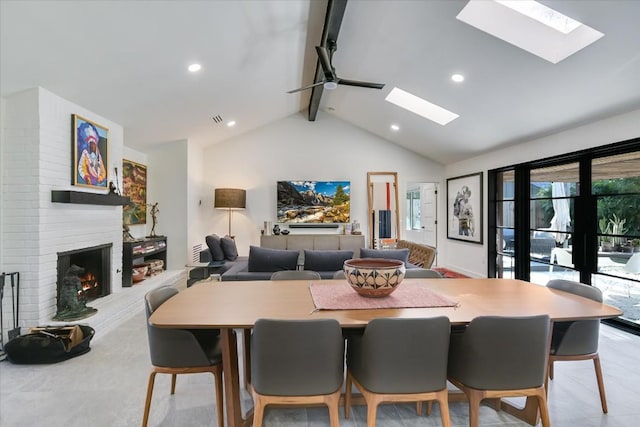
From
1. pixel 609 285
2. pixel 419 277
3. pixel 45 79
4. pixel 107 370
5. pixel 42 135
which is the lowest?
pixel 107 370

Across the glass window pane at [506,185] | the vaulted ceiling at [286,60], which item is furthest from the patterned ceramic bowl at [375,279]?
the glass window pane at [506,185]

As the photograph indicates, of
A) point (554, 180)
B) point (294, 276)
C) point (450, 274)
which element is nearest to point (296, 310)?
point (294, 276)

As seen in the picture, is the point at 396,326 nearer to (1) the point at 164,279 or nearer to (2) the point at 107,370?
(2) the point at 107,370

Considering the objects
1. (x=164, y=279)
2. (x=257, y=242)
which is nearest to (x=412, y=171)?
(x=257, y=242)

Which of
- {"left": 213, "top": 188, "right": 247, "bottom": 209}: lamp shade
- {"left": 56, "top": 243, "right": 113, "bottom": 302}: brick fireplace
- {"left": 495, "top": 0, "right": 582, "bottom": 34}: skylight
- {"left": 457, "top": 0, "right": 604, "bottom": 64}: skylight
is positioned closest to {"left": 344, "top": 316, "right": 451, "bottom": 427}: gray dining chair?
{"left": 457, "top": 0, "right": 604, "bottom": 64}: skylight

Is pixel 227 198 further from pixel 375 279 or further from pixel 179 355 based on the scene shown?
pixel 375 279

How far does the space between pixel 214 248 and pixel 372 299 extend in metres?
3.76

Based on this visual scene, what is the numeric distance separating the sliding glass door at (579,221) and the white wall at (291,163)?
8.05 ft

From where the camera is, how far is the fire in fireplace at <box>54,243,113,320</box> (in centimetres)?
326

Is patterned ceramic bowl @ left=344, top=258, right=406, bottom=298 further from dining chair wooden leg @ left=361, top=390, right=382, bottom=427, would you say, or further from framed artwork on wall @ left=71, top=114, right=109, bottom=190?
framed artwork on wall @ left=71, top=114, right=109, bottom=190

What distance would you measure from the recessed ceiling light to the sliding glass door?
1412 millimetres

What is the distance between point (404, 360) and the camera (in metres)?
1.44

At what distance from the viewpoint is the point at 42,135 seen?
3.10 metres

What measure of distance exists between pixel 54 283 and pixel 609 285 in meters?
6.06
